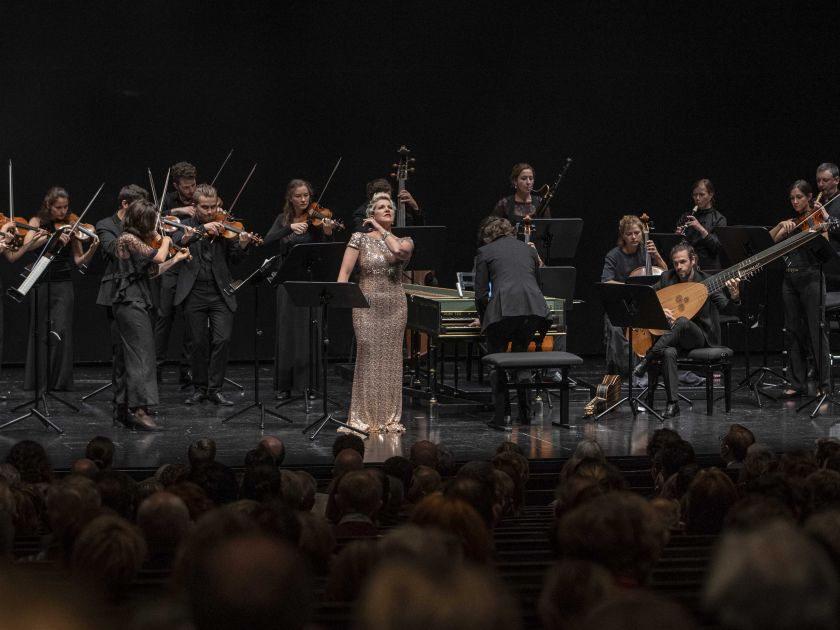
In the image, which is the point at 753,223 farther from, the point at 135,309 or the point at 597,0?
the point at 135,309

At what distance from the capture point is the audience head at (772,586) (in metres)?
1.98

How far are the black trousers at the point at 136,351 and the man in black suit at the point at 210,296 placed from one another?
3.46 feet

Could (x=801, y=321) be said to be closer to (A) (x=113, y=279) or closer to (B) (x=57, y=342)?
(A) (x=113, y=279)

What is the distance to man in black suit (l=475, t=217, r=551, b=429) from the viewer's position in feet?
31.2

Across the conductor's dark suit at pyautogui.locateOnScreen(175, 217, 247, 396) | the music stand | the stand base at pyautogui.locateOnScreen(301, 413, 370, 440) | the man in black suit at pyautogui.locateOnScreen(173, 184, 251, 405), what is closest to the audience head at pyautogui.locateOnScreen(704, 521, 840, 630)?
the stand base at pyautogui.locateOnScreen(301, 413, 370, 440)

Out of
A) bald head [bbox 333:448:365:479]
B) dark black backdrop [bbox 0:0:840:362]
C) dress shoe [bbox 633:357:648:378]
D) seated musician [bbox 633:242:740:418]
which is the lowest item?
bald head [bbox 333:448:365:479]

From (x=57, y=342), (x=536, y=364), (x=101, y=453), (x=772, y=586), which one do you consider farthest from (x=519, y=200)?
(x=772, y=586)

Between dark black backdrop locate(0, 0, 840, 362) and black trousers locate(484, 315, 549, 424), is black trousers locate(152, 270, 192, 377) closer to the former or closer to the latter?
dark black backdrop locate(0, 0, 840, 362)

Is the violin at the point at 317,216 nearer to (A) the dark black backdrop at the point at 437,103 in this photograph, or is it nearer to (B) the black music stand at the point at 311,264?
(B) the black music stand at the point at 311,264

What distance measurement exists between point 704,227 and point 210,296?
501 cm

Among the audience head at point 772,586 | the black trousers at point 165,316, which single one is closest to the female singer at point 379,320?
the black trousers at point 165,316

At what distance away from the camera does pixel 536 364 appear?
30.5 ft

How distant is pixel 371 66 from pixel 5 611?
12.0 m

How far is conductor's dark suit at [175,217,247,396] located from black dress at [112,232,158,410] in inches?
40.8
